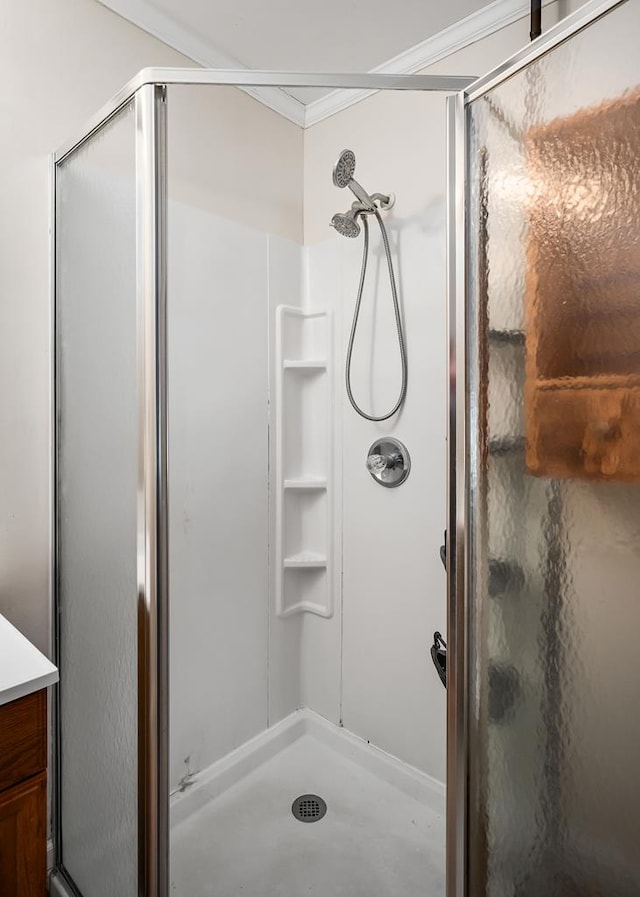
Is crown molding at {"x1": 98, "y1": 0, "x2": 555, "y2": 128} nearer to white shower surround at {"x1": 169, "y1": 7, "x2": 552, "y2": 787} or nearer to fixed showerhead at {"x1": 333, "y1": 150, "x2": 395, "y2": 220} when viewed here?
white shower surround at {"x1": 169, "y1": 7, "x2": 552, "y2": 787}

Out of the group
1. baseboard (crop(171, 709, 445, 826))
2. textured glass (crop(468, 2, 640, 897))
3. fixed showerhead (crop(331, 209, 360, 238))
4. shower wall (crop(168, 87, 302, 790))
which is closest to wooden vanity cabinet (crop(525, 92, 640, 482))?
textured glass (crop(468, 2, 640, 897))

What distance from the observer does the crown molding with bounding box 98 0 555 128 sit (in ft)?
4.70

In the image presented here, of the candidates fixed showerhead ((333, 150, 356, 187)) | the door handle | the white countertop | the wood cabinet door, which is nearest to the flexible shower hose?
fixed showerhead ((333, 150, 356, 187))

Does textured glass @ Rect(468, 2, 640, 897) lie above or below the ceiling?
below

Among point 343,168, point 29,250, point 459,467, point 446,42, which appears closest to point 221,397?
point 29,250

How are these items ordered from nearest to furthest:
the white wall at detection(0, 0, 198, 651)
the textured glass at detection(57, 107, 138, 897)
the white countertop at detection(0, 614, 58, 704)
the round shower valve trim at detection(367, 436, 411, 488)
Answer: the white countertop at detection(0, 614, 58, 704), the textured glass at detection(57, 107, 138, 897), the white wall at detection(0, 0, 198, 651), the round shower valve trim at detection(367, 436, 411, 488)

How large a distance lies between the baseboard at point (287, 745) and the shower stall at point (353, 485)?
1cm

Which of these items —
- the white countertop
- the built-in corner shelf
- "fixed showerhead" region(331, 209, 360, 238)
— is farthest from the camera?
the built-in corner shelf

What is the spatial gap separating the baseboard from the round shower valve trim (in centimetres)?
93

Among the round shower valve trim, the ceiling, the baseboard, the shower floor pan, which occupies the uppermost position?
the ceiling

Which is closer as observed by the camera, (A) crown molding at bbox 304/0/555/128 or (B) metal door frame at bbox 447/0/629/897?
(B) metal door frame at bbox 447/0/629/897

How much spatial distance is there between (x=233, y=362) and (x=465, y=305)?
0.96 meters

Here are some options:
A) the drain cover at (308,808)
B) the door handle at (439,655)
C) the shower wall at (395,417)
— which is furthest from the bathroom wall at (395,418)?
the drain cover at (308,808)

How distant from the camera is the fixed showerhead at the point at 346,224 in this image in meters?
1.58
